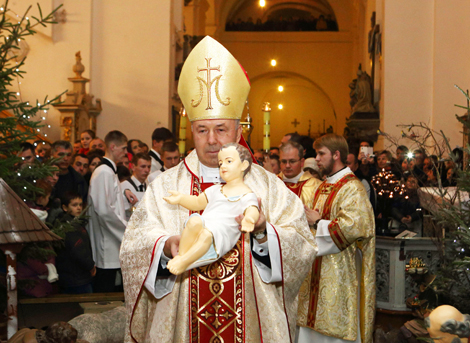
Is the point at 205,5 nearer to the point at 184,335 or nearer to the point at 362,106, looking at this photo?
the point at 362,106

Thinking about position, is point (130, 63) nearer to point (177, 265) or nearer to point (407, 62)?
point (407, 62)

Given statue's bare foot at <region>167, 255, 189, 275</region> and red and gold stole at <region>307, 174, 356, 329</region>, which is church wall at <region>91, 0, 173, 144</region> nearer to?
red and gold stole at <region>307, 174, 356, 329</region>

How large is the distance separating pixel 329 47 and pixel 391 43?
12.9 metres

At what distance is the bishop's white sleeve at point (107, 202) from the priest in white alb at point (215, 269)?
2995 mm

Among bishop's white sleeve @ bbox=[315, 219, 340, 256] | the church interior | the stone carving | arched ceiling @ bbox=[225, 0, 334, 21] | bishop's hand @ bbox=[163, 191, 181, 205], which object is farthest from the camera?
arched ceiling @ bbox=[225, 0, 334, 21]

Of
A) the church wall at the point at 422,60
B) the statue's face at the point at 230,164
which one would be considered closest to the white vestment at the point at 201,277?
the statue's face at the point at 230,164

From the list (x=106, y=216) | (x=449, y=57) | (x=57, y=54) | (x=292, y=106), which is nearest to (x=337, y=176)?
(x=106, y=216)

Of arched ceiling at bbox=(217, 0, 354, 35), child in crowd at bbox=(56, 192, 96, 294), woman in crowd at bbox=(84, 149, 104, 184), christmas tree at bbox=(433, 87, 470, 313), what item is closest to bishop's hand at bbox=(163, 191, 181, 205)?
christmas tree at bbox=(433, 87, 470, 313)

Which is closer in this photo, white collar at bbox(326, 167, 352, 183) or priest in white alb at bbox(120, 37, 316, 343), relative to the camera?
priest in white alb at bbox(120, 37, 316, 343)

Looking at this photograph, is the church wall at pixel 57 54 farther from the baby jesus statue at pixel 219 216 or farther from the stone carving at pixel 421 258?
the baby jesus statue at pixel 219 216

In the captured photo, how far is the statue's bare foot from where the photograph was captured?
241 centimetres

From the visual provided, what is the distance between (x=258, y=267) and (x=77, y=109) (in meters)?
10.1

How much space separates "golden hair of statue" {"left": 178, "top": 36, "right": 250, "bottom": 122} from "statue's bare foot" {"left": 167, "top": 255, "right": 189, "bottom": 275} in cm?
98

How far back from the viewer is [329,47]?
2639cm
